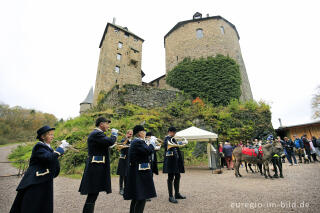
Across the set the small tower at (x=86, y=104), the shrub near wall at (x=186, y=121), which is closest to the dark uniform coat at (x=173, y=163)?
the shrub near wall at (x=186, y=121)

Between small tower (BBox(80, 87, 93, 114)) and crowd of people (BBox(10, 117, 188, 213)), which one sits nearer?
crowd of people (BBox(10, 117, 188, 213))

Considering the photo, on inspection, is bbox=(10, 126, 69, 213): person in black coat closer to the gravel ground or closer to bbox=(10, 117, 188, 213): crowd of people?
bbox=(10, 117, 188, 213): crowd of people

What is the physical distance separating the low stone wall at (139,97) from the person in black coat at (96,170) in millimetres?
11962

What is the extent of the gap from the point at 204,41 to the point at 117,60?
14.4m

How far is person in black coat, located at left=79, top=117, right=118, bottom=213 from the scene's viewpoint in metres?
2.73

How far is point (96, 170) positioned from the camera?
2.86 m

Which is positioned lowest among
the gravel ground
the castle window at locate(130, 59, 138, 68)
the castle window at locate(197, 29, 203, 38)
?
the gravel ground

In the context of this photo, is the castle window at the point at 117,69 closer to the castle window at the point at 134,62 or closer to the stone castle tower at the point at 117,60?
the stone castle tower at the point at 117,60

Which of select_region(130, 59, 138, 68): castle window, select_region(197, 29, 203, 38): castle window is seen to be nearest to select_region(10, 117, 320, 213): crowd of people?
select_region(197, 29, 203, 38): castle window

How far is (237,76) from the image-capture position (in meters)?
21.7

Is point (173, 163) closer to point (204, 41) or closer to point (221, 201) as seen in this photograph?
point (221, 201)

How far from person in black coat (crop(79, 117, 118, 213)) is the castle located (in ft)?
70.2

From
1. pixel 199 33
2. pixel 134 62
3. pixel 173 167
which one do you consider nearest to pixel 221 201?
pixel 173 167

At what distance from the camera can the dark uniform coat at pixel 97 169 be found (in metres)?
2.75
